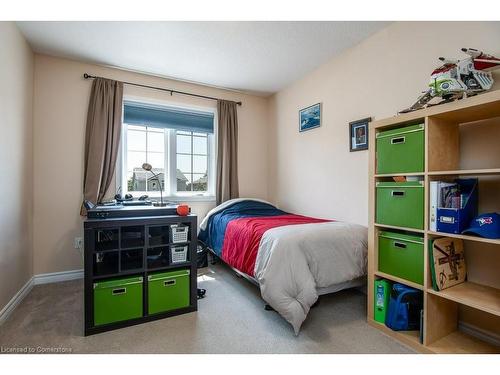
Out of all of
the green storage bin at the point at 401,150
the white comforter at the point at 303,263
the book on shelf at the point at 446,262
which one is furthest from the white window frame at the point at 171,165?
the book on shelf at the point at 446,262

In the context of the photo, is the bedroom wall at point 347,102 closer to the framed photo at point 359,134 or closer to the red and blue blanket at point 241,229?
the framed photo at point 359,134

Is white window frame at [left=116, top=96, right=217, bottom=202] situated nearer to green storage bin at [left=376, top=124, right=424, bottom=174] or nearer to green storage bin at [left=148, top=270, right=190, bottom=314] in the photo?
green storage bin at [left=148, top=270, right=190, bottom=314]

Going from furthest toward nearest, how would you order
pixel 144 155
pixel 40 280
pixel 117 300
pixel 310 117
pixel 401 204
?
1. pixel 144 155
2. pixel 310 117
3. pixel 40 280
4. pixel 117 300
5. pixel 401 204

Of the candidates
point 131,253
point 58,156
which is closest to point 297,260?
point 131,253

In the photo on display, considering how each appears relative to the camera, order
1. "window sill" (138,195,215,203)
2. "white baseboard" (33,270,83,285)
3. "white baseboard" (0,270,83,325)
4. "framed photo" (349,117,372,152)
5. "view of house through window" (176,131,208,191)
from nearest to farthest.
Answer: "white baseboard" (0,270,83,325), "framed photo" (349,117,372,152), "white baseboard" (33,270,83,285), "window sill" (138,195,215,203), "view of house through window" (176,131,208,191)

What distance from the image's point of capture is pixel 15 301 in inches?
85.8

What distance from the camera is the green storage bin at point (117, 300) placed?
70.6 inches

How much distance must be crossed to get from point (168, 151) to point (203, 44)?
1.46m

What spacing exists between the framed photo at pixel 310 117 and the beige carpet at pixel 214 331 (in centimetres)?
197

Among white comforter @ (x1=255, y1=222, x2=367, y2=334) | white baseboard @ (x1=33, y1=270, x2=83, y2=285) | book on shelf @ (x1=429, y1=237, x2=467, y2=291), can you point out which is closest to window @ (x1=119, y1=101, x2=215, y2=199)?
white baseboard @ (x1=33, y1=270, x2=83, y2=285)

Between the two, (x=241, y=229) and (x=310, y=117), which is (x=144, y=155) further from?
(x=310, y=117)

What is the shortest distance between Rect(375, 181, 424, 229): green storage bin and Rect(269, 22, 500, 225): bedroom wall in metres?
0.66

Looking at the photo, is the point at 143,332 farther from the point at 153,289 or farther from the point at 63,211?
the point at 63,211

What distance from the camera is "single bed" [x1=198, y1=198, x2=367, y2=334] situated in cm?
181
